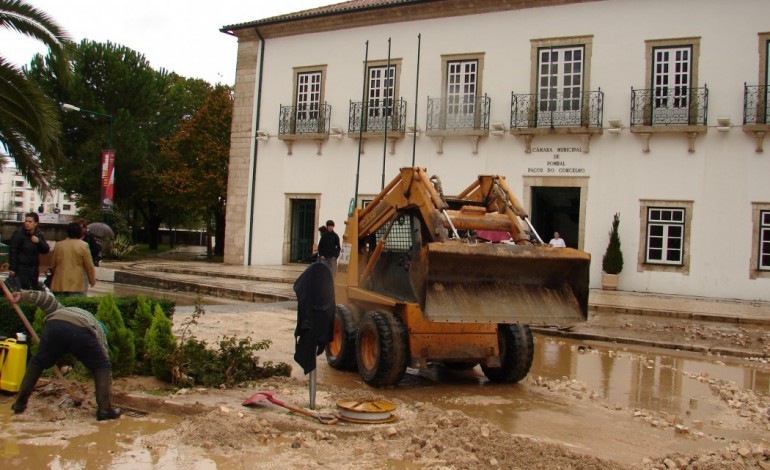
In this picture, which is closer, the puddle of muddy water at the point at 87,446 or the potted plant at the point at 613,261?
the puddle of muddy water at the point at 87,446

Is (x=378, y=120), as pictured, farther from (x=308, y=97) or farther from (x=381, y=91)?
(x=308, y=97)

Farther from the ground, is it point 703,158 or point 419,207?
point 703,158

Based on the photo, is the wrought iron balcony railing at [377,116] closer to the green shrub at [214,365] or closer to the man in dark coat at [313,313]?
the green shrub at [214,365]

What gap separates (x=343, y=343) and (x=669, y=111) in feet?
49.0

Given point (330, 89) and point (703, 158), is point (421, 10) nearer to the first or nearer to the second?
point (330, 89)

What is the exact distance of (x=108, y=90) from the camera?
36969 millimetres

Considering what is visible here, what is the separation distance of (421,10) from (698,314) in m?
13.2

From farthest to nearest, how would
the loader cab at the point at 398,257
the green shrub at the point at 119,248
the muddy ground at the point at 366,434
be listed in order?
the green shrub at the point at 119,248 → the loader cab at the point at 398,257 → the muddy ground at the point at 366,434

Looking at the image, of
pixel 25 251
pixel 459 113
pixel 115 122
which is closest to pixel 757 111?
pixel 459 113

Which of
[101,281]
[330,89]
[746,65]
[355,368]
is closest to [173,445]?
[355,368]

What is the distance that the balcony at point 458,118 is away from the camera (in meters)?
22.6

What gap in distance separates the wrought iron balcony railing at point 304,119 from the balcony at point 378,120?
1.00 m

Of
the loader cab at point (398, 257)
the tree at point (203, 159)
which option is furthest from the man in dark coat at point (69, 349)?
the tree at point (203, 159)

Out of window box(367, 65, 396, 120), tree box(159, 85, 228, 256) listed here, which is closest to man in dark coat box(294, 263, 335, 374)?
window box(367, 65, 396, 120)
